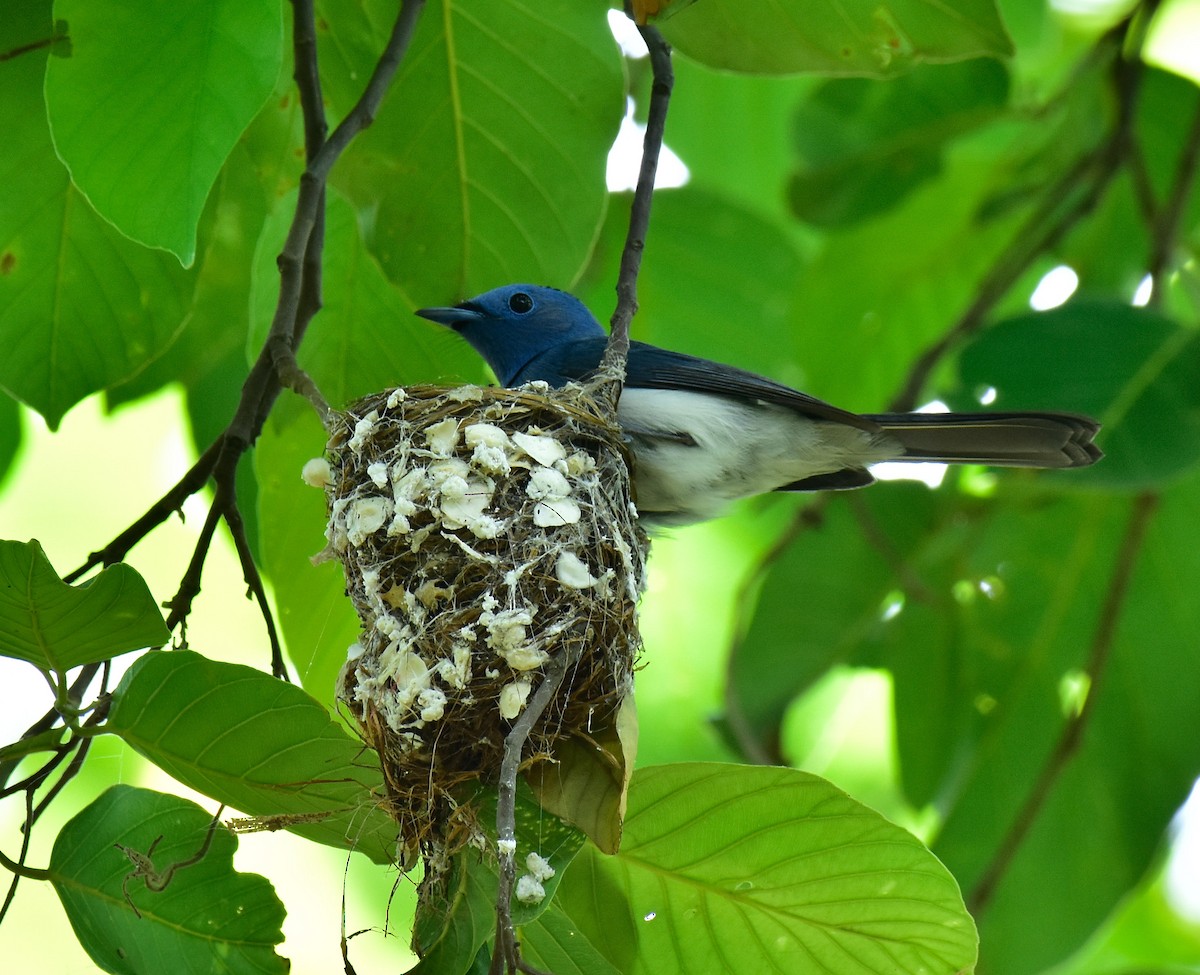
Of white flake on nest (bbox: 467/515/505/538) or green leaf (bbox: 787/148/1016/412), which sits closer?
white flake on nest (bbox: 467/515/505/538)

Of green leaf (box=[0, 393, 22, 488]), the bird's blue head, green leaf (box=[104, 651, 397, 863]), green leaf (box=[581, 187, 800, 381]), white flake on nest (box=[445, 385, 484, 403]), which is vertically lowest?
green leaf (box=[104, 651, 397, 863])

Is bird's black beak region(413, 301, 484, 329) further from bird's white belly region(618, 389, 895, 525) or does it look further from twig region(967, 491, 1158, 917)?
twig region(967, 491, 1158, 917)

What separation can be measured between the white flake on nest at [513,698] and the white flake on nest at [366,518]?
1.59 feet

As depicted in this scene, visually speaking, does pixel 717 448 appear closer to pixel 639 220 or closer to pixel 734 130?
pixel 639 220

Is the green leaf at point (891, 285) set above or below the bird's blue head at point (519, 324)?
above

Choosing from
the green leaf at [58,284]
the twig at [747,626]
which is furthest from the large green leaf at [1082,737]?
the green leaf at [58,284]

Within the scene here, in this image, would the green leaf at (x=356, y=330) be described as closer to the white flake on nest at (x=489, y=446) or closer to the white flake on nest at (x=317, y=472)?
the white flake on nest at (x=317, y=472)

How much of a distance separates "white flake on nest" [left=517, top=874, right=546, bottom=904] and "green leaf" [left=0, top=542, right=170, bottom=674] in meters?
0.66

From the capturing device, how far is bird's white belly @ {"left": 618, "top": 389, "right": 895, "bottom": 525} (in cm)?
334

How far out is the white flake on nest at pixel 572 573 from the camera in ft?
7.98

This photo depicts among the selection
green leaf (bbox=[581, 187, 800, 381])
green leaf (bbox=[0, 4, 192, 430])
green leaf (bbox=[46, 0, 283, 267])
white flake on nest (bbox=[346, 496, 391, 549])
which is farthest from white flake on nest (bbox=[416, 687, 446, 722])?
green leaf (bbox=[581, 187, 800, 381])

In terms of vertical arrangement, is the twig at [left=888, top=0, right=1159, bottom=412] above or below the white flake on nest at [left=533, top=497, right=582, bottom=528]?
above

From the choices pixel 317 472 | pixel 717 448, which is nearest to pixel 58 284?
pixel 317 472

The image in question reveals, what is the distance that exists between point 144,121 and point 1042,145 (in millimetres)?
3434
